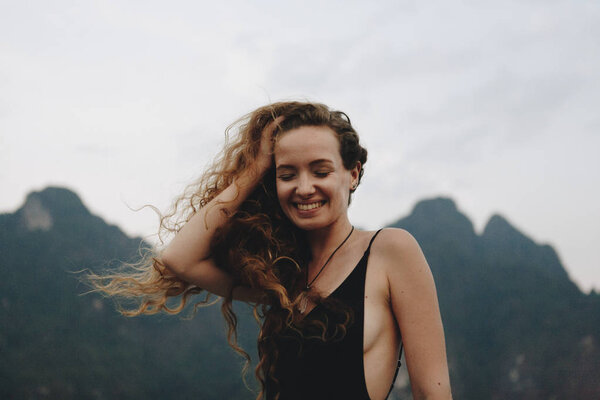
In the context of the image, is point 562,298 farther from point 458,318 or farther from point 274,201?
point 274,201

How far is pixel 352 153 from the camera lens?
2889mm

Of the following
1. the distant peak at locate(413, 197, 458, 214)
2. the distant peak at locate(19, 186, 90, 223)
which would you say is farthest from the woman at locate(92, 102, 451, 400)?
the distant peak at locate(413, 197, 458, 214)

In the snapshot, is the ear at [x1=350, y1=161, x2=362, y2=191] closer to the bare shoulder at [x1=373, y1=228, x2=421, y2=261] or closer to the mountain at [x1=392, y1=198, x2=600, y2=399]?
the bare shoulder at [x1=373, y1=228, x2=421, y2=261]

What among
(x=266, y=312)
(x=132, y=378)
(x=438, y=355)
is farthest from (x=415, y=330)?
(x=132, y=378)

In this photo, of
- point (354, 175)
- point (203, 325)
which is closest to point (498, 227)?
point (203, 325)

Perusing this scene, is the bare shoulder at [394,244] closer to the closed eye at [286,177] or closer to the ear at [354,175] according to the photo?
the ear at [354,175]

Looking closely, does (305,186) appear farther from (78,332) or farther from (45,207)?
(45,207)

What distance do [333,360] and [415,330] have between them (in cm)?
40

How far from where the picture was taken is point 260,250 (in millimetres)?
3045

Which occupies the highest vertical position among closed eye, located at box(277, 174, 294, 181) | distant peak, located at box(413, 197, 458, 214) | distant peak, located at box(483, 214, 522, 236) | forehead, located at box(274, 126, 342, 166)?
distant peak, located at box(483, 214, 522, 236)

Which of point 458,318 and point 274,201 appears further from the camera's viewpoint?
point 458,318

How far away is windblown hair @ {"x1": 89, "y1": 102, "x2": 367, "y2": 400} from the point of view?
2770 millimetres

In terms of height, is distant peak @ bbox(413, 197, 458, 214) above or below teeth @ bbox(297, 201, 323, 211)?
above

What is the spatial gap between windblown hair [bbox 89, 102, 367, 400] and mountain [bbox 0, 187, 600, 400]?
197 feet
